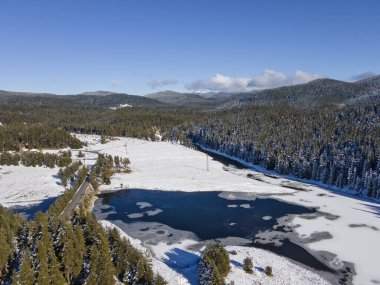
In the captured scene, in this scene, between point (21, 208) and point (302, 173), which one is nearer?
point (21, 208)

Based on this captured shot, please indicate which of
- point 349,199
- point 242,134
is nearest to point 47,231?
point 349,199

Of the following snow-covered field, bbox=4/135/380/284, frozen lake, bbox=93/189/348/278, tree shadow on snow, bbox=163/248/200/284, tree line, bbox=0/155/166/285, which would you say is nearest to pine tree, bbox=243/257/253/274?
snow-covered field, bbox=4/135/380/284

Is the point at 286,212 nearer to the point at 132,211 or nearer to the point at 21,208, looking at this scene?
the point at 132,211

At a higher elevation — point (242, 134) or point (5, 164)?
point (242, 134)

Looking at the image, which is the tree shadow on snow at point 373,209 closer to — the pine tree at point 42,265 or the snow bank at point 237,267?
the snow bank at point 237,267

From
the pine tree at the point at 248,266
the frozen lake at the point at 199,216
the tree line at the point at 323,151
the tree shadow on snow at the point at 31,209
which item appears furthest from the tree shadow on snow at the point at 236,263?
the tree line at the point at 323,151

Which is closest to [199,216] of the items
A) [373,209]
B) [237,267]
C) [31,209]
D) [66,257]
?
[237,267]

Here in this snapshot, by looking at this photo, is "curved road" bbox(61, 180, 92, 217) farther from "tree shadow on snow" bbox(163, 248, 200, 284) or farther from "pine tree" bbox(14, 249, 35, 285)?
"pine tree" bbox(14, 249, 35, 285)
